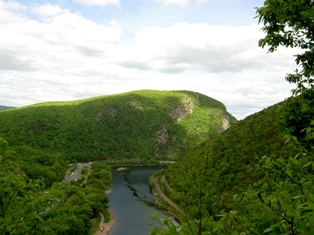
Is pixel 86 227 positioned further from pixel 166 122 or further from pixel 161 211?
pixel 166 122

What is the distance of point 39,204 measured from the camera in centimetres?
679

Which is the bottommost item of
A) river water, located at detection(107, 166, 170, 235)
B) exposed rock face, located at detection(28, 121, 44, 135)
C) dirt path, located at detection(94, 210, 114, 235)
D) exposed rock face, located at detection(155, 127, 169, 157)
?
river water, located at detection(107, 166, 170, 235)

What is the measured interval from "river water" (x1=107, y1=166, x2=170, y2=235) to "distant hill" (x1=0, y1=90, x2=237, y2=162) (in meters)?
49.1

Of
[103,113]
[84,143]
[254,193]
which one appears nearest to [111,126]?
[103,113]

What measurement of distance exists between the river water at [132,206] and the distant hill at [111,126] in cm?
4908

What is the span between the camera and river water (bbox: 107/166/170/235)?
146ft

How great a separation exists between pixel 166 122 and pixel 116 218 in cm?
13638

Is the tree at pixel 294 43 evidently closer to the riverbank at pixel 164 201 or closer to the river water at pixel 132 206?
the river water at pixel 132 206

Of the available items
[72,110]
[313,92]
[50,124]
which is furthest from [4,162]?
[72,110]

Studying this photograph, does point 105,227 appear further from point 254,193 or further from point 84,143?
point 84,143

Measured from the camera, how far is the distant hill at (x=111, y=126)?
122 metres

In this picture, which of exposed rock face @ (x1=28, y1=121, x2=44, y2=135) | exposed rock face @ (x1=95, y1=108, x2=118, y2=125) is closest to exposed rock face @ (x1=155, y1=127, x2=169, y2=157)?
exposed rock face @ (x1=95, y1=108, x2=118, y2=125)

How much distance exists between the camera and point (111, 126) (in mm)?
173875

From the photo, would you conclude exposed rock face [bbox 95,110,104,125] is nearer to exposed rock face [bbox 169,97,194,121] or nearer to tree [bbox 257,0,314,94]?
exposed rock face [bbox 169,97,194,121]
